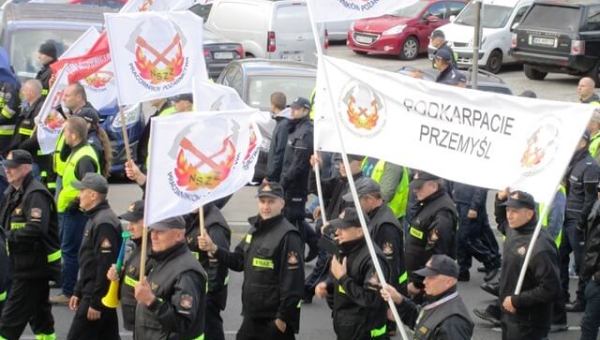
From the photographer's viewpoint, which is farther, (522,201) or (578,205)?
(578,205)

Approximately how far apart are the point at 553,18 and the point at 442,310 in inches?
693

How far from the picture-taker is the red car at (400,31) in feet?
91.2

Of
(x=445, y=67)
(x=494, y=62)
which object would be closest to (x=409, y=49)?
(x=494, y=62)

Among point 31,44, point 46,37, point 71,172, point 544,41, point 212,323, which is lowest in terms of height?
point 212,323

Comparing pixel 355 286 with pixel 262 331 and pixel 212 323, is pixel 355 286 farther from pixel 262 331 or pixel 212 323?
pixel 212 323

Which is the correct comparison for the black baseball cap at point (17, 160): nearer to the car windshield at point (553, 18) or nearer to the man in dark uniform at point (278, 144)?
the man in dark uniform at point (278, 144)

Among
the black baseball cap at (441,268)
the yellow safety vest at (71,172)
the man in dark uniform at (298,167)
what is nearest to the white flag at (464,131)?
the black baseball cap at (441,268)

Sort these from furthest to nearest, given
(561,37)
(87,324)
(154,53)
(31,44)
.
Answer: (561,37), (31,44), (154,53), (87,324)

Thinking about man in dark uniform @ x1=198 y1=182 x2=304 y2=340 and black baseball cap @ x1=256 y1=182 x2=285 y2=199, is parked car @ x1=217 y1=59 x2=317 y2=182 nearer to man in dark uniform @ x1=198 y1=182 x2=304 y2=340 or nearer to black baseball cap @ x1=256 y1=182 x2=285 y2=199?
black baseball cap @ x1=256 y1=182 x2=285 y2=199

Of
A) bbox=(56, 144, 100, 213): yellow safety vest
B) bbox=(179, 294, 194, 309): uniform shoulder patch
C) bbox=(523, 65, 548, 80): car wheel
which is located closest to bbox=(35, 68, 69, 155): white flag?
bbox=(56, 144, 100, 213): yellow safety vest

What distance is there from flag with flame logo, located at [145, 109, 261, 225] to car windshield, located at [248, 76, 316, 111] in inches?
300

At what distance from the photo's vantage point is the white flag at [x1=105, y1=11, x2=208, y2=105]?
1083cm

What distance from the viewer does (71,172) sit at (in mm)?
11695

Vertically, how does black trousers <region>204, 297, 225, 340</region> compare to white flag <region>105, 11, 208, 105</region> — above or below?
below
